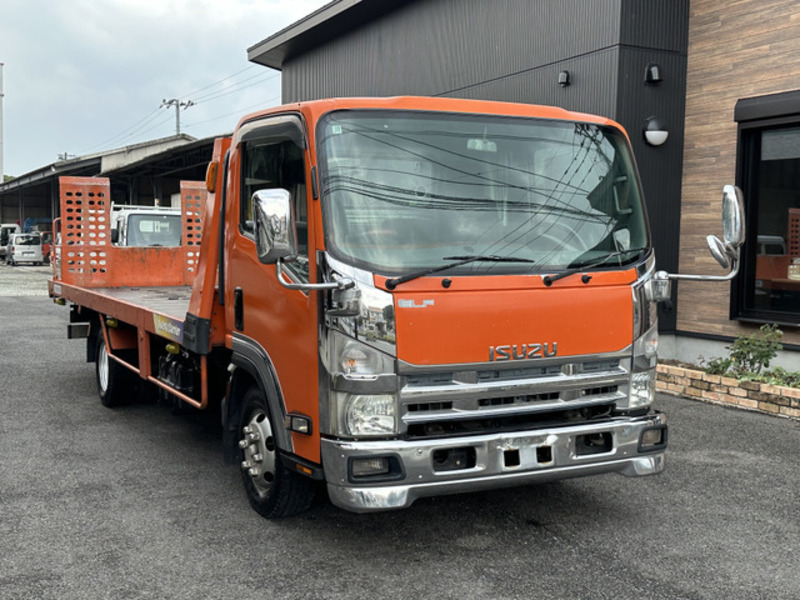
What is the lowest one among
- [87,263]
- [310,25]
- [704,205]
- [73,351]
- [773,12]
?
[73,351]

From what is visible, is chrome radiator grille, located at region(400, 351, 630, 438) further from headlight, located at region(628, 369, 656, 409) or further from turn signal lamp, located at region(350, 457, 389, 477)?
turn signal lamp, located at region(350, 457, 389, 477)

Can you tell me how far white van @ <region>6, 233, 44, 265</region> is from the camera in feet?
137

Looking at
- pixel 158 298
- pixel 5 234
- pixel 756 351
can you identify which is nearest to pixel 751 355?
pixel 756 351

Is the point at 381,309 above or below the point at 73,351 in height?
above

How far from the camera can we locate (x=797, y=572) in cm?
416

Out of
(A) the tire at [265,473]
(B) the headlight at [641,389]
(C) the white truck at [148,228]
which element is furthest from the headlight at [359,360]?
(C) the white truck at [148,228]

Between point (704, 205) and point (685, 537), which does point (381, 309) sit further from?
point (704, 205)

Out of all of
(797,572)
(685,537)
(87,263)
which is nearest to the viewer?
(797,572)

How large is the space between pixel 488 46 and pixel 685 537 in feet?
30.9

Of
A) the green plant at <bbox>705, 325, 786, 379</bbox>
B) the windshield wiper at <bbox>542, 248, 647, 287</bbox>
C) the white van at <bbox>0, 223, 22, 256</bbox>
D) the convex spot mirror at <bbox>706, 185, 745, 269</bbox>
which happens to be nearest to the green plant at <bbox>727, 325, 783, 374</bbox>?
the green plant at <bbox>705, 325, 786, 379</bbox>

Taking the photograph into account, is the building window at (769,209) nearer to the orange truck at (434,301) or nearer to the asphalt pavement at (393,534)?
the asphalt pavement at (393,534)

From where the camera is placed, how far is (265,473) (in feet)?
15.4

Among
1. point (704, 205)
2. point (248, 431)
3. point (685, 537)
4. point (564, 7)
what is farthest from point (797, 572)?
point (564, 7)

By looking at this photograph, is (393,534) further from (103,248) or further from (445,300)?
(103,248)
